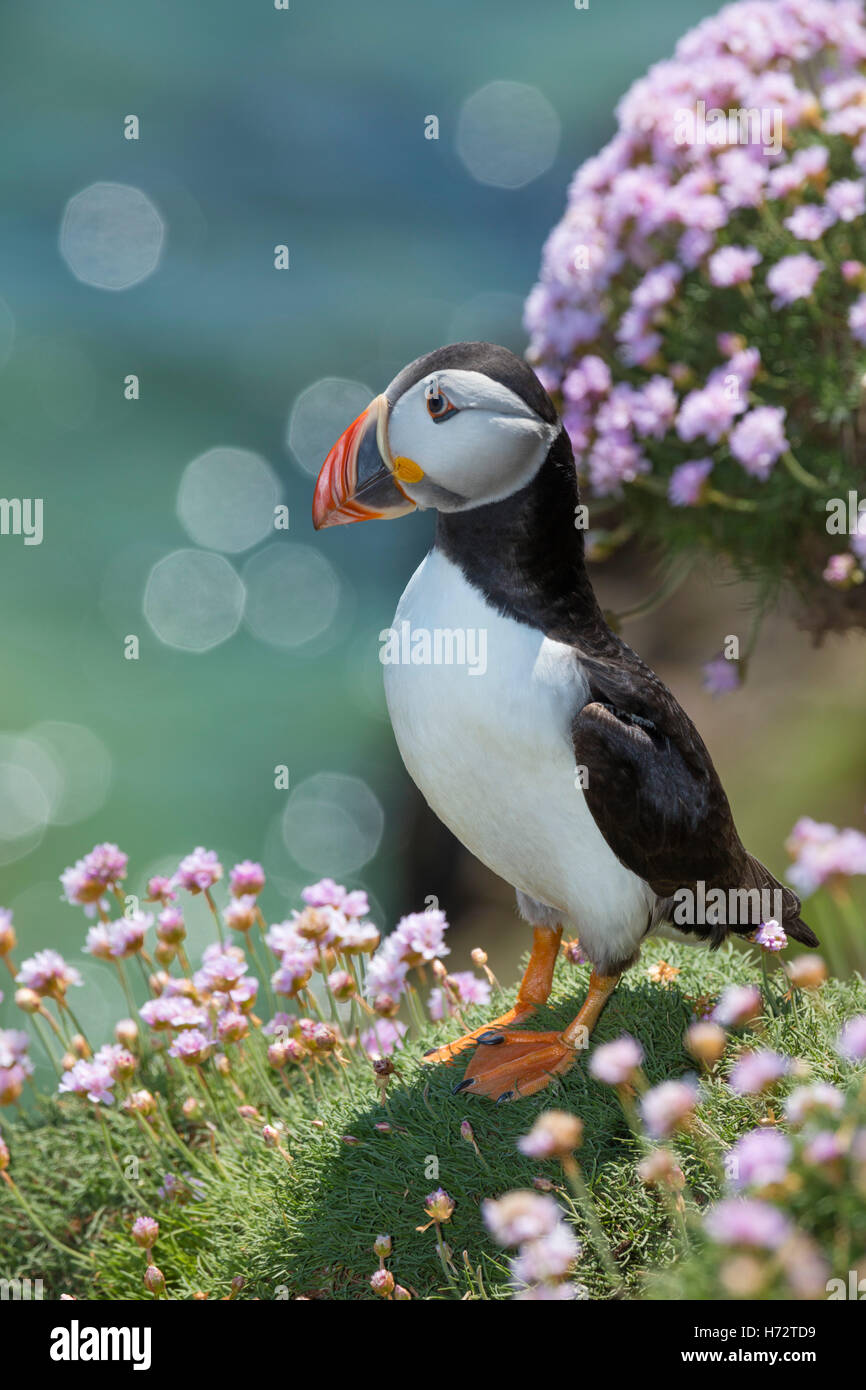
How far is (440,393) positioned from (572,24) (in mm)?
15615

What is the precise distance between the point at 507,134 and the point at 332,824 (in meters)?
9.43

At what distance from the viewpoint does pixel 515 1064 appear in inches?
132

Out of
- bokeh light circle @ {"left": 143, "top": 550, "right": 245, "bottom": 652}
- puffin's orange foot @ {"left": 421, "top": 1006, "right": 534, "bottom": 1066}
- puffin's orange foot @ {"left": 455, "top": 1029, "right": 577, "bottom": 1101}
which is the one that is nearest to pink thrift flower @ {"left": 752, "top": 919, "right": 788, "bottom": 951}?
puffin's orange foot @ {"left": 455, "top": 1029, "right": 577, "bottom": 1101}

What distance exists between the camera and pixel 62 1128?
14.6 ft

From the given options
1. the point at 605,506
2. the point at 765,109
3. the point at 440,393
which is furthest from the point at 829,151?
the point at 440,393

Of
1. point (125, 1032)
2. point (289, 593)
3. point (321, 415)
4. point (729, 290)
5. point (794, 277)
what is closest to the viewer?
point (125, 1032)

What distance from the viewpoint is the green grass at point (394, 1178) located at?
2.99 m

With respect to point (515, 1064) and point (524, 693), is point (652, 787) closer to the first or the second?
point (524, 693)

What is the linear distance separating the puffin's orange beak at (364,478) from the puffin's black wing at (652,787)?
2.13 feet

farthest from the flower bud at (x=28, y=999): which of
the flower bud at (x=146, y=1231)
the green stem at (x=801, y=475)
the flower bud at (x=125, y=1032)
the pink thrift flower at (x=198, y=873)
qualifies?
the green stem at (x=801, y=475)

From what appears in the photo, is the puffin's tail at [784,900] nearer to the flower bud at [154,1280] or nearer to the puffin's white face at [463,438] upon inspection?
the puffin's white face at [463,438]

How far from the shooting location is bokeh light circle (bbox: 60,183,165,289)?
43.5ft

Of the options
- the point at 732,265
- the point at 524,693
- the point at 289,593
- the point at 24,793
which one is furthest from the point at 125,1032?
the point at 289,593

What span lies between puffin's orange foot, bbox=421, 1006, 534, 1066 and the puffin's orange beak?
4.93 feet
